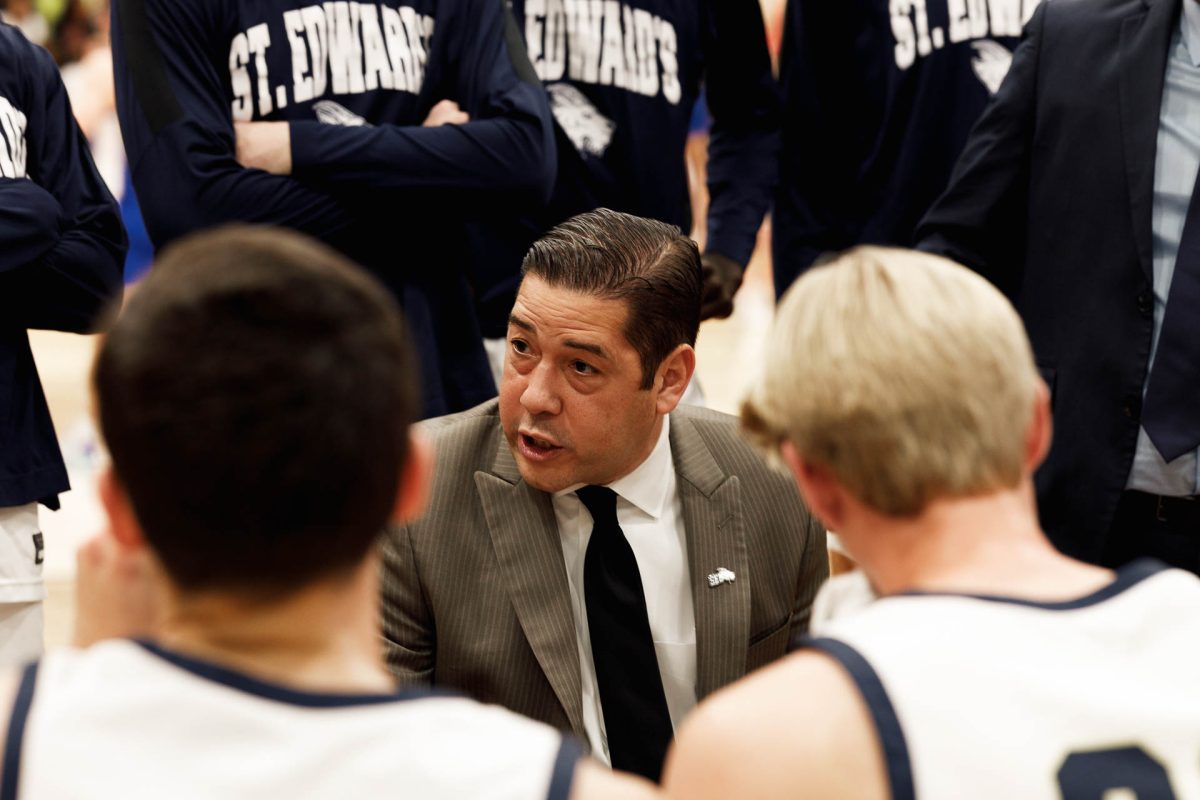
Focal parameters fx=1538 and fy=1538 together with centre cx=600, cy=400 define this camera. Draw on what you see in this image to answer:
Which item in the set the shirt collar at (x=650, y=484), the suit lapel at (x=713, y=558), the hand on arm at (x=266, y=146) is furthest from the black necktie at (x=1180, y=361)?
the hand on arm at (x=266, y=146)

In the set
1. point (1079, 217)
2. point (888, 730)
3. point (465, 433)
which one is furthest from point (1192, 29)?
point (888, 730)

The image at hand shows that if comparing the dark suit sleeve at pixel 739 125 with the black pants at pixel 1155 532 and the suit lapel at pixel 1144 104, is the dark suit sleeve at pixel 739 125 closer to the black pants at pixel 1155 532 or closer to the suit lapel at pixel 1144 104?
the suit lapel at pixel 1144 104

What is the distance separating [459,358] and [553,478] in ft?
2.86

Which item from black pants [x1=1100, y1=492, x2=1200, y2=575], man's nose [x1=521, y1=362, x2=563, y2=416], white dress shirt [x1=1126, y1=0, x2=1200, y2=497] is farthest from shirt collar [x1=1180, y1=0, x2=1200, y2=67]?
man's nose [x1=521, y1=362, x2=563, y2=416]

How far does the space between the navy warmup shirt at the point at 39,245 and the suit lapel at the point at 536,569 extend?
3.61 feet

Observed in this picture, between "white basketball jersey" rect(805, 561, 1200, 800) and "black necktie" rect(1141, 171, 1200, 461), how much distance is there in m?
1.45

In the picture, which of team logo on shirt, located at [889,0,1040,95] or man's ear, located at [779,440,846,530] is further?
team logo on shirt, located at [889,0,1040,95]

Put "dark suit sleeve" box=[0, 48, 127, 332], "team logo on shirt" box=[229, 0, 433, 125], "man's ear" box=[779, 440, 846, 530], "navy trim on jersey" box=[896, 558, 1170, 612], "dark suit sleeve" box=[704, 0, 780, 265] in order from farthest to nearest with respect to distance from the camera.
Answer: "dark suit sleeve" box=[704, 0, 780, 265] → "team logo on shirt" box=[229, 0, 433, 125] → "dark suit sleeve" box=[0, 48, 127, 332] → "man's ear" box=[779, 440, 846, 530] → "navy trim on jersey" box=[896, 558, 1170, 612]

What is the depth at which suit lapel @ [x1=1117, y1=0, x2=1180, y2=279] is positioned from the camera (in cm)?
282

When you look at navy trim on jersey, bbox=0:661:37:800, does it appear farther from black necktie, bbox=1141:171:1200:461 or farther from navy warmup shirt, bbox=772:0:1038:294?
navy warmup shirt, bbox=772:0:1038:294

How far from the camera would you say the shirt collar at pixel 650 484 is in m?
2.72

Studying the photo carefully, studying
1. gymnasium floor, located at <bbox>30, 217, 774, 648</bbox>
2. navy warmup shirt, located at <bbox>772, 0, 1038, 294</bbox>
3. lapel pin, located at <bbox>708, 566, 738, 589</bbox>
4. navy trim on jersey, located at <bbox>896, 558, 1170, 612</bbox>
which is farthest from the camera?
gymnasium floor, located at <bbox>30, 217, 774, 648</bbox>

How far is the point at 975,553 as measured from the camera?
1.43m

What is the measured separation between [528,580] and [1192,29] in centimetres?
160
